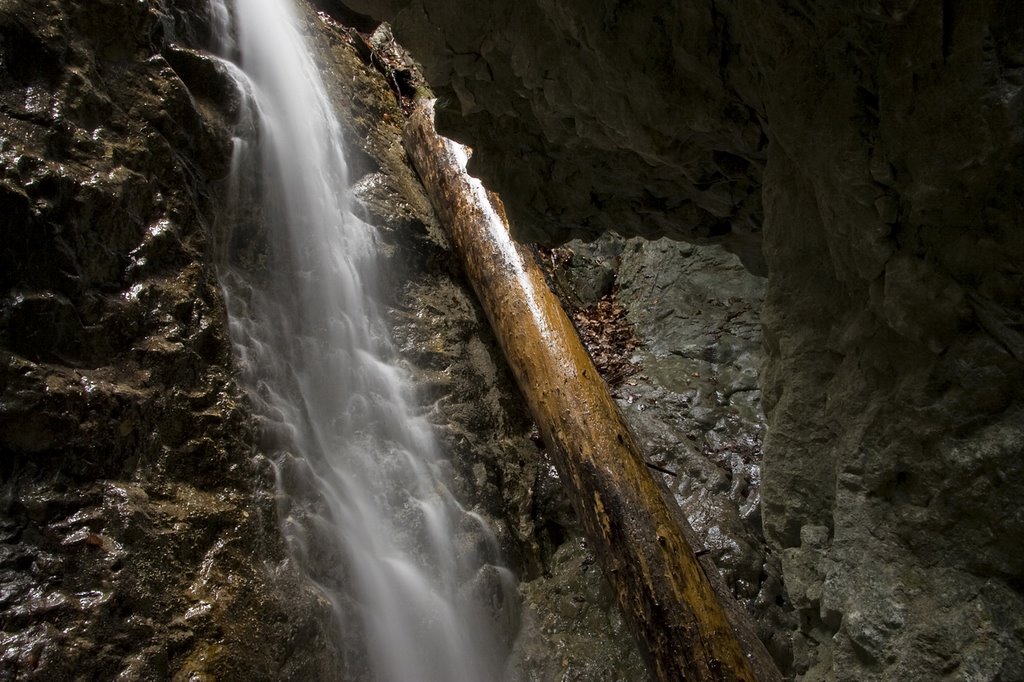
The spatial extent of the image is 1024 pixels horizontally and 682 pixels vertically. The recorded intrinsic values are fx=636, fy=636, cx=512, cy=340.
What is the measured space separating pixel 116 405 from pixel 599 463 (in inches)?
122

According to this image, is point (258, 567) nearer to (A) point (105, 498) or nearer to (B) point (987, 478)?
(A) point (105, 498)

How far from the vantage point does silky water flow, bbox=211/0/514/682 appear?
14.7 feet

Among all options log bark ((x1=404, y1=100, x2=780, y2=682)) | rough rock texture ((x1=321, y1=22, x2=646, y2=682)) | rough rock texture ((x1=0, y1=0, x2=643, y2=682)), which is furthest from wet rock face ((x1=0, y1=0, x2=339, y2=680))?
log bark ((x1=404, y1=100, x2=780, y2=682))

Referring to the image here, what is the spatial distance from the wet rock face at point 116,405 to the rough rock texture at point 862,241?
2547 millimetres

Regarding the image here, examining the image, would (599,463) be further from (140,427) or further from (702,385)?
(140,427)

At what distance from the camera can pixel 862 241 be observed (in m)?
1.67

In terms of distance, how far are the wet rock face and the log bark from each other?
2.00m

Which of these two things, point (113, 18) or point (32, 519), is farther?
point (113, 18)

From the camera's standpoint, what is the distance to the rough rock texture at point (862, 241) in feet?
4.48

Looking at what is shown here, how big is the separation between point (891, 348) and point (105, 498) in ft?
12.3

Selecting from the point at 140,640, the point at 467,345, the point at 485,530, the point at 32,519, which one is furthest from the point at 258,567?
the point at 467,345

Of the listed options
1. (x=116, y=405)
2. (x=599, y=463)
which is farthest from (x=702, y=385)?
(x=116, y=405)

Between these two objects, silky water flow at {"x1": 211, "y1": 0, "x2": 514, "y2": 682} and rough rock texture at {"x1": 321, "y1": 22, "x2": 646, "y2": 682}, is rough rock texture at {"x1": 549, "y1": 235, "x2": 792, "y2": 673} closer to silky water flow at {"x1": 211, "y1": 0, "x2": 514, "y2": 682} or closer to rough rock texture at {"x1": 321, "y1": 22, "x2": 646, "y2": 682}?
rough rock texture at {"x1": 321, "y1": 22, "x2": 646, "y2": 682}

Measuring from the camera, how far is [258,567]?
3873 millimetres
